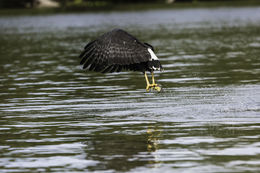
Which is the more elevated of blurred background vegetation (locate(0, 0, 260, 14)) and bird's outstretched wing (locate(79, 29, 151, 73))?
blurred background vegetation (locate(0, 0, 260, 14))

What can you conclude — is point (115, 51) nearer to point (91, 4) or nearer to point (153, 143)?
point (153, 143)

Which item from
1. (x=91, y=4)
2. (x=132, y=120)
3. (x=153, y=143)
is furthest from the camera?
(x=91, y=4)

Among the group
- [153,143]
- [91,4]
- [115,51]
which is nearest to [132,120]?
[115,51]

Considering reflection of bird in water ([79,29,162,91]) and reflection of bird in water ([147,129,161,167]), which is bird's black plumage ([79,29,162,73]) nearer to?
reflection of bird in water ([79,29,162,91])

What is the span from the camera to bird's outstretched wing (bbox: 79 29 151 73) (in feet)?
50.3

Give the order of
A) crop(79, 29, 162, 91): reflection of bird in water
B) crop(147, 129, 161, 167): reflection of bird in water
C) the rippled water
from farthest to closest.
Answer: crop(79, 29, 162, 91): reflection of bird in water < the rippled water < crop(147, 129, 161, 167): reflection of bird in water

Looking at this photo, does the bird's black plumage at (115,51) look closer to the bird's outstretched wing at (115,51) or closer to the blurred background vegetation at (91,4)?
the bird's outstretched wing at (115,51)

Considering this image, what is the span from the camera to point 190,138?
12969mm

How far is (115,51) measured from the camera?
1536cm

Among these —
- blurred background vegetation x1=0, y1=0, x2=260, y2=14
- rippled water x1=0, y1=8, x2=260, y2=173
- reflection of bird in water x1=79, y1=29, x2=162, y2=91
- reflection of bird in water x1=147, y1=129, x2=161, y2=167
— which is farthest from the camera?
blurred background vegetation x1=0, y1=0, x2=260, y2=14

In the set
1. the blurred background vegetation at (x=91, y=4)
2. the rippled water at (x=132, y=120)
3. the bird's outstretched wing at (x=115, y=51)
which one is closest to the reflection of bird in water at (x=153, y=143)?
the rippled water at (x=132, y=120)

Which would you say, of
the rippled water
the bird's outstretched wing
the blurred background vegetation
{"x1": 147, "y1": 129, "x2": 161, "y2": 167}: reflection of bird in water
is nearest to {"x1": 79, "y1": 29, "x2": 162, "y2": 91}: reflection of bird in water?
the bird's outstretched wing

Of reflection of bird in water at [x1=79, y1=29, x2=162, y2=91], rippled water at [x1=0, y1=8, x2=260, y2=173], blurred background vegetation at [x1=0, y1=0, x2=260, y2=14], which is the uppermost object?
blurred background vegetation at [x1=0, y1=0, x2=260, y2=14]

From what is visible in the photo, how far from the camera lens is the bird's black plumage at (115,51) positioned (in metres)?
15.3
